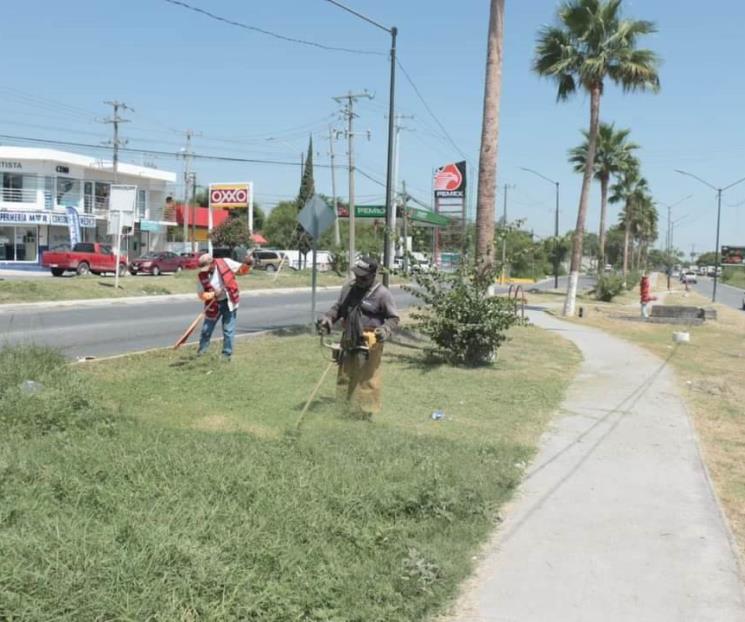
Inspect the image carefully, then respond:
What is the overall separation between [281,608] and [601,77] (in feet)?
87.4

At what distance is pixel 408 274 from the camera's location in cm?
1243

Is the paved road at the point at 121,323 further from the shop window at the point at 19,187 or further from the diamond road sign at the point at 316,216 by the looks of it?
the shop window at the point at 19,187

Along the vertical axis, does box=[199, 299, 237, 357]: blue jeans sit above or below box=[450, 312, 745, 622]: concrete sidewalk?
above

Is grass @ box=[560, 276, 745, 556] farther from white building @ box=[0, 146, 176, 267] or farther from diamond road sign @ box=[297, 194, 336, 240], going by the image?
white building @ box=[0, 146, 176, 267]

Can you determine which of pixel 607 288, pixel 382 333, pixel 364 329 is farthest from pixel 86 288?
pixel 607 288

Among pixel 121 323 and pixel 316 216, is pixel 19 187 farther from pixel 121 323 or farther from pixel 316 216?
pixel 316 216

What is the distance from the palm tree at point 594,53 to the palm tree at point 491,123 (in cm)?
1149

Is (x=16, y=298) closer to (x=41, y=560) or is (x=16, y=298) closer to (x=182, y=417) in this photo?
(x=182, y=417)

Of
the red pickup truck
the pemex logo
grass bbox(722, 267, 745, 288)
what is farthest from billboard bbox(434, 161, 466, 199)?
grass bbox(722, 267, 745, 288)

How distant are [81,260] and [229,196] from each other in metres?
40.0

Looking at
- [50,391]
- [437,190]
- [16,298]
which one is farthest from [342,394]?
[437,190]

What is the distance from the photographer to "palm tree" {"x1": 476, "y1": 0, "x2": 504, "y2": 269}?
606 inches

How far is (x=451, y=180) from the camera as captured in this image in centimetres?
5197

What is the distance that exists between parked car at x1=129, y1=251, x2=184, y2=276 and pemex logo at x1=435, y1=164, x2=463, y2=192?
58.5 ft
